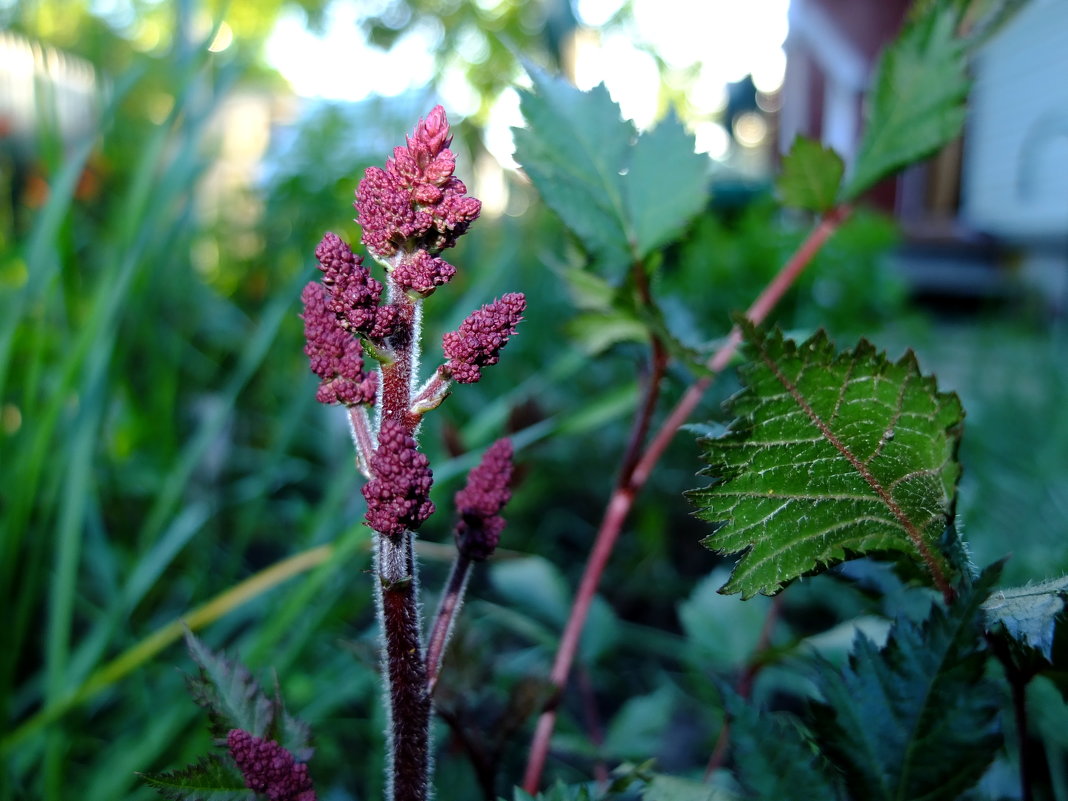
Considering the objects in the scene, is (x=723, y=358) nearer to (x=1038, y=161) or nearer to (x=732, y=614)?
(x=732, y=614)

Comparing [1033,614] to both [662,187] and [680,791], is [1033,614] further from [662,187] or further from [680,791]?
[662,187]

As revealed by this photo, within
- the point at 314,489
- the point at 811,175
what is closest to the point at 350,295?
the point at 811,175

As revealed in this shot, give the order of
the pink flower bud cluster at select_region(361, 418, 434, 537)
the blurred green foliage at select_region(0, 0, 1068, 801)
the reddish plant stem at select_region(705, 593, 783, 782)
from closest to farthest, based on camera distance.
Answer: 1. the pink flower bud cluster at select_region(361, 418, 434, 537)
2. the reddish plant stem at select_region(705, 593, 783, 782)
3. the blurred green foliage at select_region(0, 0, 1068, 801)

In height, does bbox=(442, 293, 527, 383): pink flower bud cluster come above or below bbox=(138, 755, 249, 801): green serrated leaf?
above

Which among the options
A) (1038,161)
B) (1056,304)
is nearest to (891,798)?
(1056,304)

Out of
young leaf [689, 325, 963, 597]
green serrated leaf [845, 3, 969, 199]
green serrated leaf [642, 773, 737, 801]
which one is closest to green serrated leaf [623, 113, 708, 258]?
green serrated leaf [845, 3, 969, 199]

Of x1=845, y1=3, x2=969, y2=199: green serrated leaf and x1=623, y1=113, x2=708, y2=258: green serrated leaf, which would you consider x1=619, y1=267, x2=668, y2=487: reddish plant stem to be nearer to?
x1=623, y1=113, x2=708, y2=258: green serrated leaf
